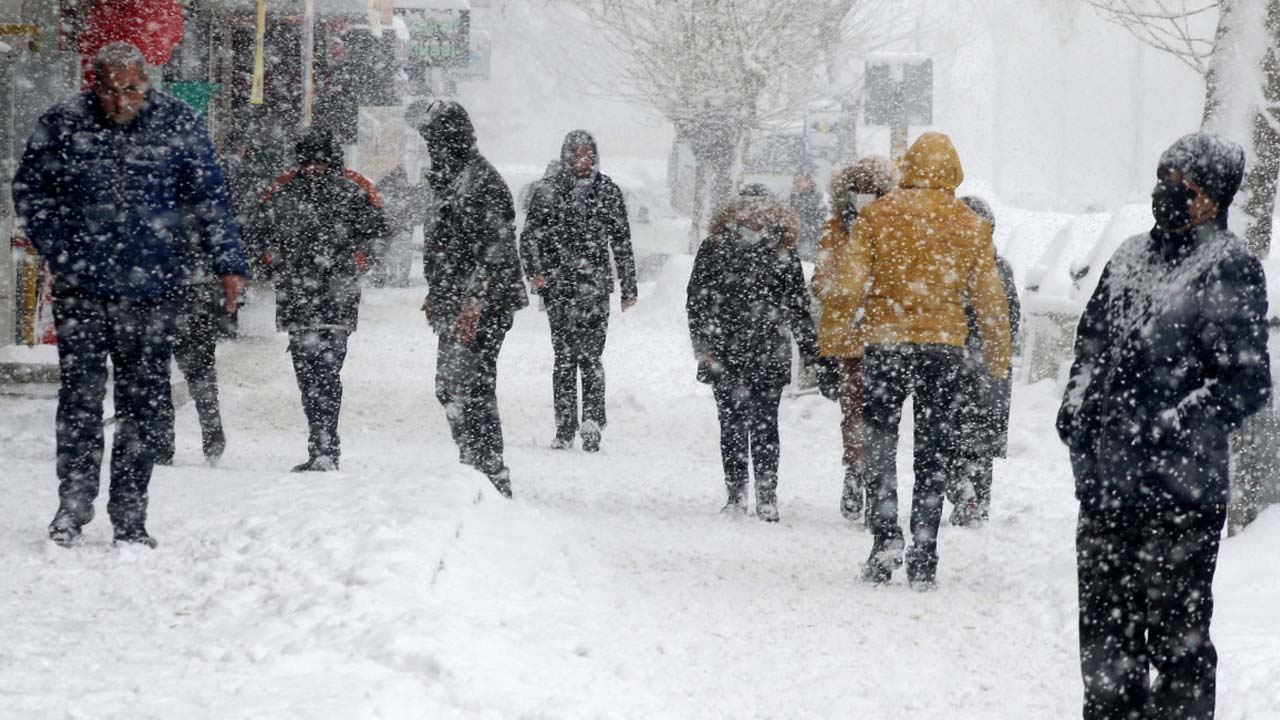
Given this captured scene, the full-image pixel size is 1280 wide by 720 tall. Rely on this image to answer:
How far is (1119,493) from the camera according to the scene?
409 centimetres

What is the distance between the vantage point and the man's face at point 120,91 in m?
6.03

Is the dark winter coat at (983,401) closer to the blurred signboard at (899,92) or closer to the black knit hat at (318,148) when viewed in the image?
the black knit hat at (318,148)

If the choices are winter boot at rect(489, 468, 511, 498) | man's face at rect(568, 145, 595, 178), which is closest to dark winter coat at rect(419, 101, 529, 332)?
winter boot at rect(489, 468, 511, 498)

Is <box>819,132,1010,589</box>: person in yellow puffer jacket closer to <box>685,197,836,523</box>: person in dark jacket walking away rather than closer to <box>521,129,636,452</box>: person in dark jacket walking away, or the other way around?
<box>685,197,836,523</box>: person in dark jacket walking away

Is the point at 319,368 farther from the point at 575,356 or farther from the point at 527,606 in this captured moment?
the point at 527,606

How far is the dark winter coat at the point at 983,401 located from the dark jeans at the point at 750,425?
971 millimetres

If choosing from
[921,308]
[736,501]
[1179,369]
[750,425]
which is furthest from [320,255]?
[1179,369]

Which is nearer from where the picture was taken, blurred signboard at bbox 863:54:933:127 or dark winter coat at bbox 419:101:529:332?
dark winter coat at bbox 419:101:529:332

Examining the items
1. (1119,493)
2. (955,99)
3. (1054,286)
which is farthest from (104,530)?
(955,99)

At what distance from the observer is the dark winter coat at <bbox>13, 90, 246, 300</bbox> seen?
19.8 feet

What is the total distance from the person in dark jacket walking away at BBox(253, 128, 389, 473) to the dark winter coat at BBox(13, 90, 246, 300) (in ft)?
7.56

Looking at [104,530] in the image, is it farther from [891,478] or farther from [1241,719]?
[1241,719]

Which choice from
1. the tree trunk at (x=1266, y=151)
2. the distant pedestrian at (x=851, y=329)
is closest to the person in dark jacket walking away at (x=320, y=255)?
the distant pedestrian at (x=851, y=329)

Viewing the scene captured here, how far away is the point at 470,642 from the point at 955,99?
204ft
